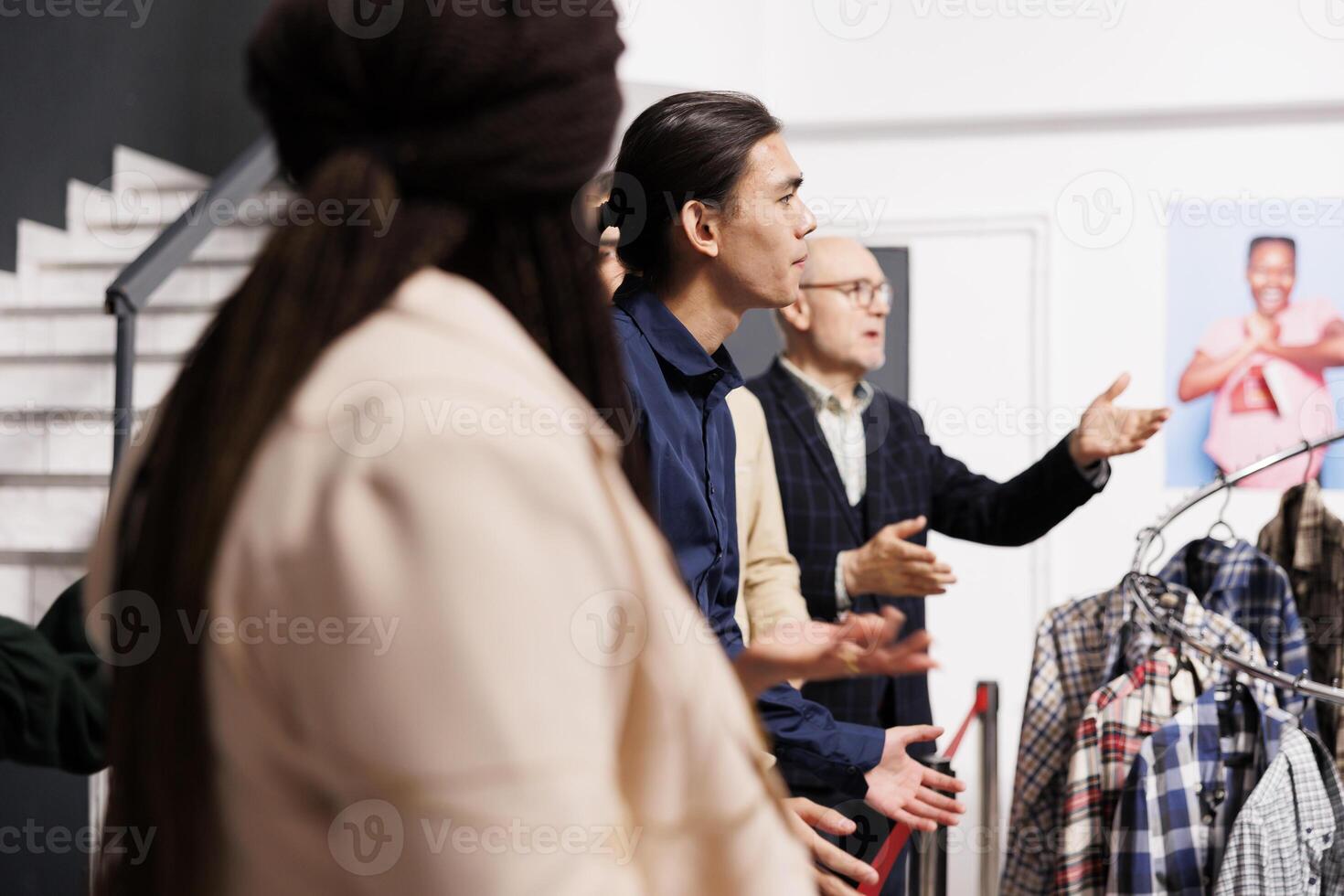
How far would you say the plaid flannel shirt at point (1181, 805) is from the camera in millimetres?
2316

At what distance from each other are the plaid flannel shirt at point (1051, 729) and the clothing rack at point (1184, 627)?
9cm

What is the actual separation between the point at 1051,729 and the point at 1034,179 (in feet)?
7.52

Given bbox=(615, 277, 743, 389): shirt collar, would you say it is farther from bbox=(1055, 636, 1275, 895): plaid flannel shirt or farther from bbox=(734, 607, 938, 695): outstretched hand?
bbox=(1055, 636, 1275, 895): plaid flannel shirt

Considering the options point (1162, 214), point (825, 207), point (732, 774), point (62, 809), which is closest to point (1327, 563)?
point (1162, 214)

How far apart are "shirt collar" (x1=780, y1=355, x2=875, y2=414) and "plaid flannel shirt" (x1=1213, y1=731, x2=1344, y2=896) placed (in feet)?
3.85

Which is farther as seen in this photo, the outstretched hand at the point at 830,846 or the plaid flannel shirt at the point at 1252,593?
the plaid flannel shirt at the point at 1252,593

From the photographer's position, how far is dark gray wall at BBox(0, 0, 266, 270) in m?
3.49

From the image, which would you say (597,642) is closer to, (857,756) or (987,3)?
(857,756)

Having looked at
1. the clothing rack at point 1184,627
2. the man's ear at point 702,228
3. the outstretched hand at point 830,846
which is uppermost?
the man's ear at point 702,228

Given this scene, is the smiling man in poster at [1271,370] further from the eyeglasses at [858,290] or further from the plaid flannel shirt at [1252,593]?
the eyeglasses at [858,290]

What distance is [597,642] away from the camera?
20.1 inches

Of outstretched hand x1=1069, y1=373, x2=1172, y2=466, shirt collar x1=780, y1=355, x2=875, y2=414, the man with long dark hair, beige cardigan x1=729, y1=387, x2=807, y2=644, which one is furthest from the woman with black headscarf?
shirt collar x1=780, y1=355, x2=875, y2=414

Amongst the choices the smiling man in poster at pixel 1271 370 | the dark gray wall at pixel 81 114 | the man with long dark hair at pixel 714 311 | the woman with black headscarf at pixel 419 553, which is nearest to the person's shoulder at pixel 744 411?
the man with long dark hair at pixel 714 311

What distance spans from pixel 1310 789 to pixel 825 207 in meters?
2.64
